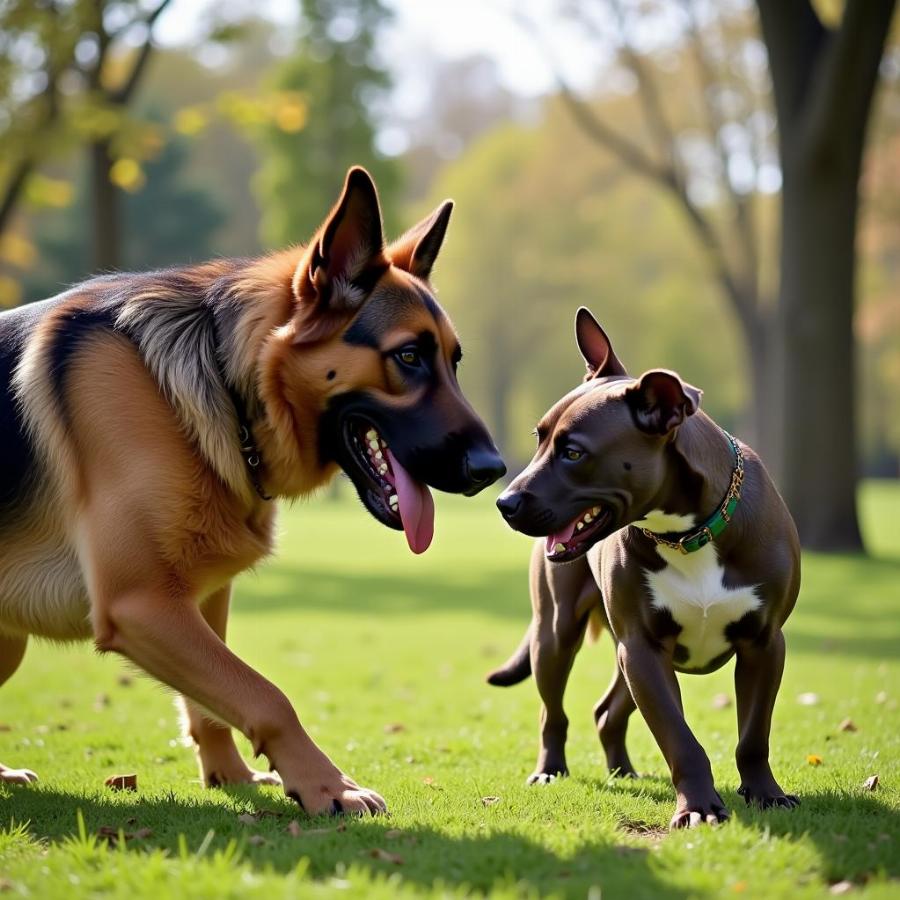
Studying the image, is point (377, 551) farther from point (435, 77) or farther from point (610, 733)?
point (435, 77)

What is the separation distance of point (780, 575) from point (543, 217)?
52311 mm

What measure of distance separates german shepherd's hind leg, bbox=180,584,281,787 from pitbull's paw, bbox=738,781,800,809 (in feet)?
Answer: 7.91

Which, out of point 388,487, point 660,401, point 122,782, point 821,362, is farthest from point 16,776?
point 821,362

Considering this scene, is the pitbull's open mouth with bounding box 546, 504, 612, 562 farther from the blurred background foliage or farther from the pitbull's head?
the blurred background foliage

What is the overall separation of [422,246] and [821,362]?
46.1 feet

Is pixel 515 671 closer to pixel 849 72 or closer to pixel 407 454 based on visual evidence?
pixel 407 454

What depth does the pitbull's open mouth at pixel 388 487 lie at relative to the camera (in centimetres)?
536

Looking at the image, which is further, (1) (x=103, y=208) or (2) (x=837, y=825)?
(1) (x=103, y=208)

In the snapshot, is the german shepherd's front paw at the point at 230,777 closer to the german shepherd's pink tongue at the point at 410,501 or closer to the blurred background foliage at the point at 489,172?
the german shepherd's pink tongue at the point at 410,501

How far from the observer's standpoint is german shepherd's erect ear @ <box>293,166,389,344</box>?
17.2 ft

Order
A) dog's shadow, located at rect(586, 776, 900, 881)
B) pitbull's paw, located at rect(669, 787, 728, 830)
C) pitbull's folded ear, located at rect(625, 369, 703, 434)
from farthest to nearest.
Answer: pitbull's folded ear, located at rect(625, 369, 703, 434)
pitbull's paw, located at rect(669, 787, 728, 830)
dog's shadow, located at rect(586, 776, 900, 881)

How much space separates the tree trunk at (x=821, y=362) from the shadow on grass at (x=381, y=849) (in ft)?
48.2

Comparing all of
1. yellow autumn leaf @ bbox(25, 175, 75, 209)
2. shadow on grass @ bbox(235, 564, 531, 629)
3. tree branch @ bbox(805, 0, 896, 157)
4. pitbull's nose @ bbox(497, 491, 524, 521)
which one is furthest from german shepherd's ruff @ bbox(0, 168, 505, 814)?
yellow autumn leaf @ bbox(25, 175, 75, 209)

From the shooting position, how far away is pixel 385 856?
4.21 m
